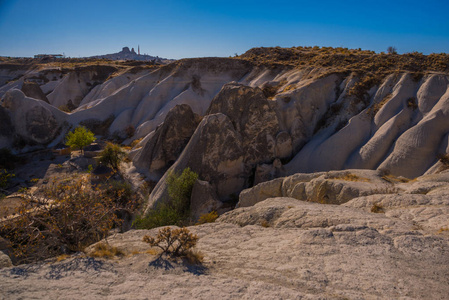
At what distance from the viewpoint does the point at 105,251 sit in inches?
225

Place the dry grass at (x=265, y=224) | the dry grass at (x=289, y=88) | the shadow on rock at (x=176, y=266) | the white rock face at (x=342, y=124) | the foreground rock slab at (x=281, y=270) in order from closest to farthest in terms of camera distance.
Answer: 1. the foreground rock slab at (x=281, y=270)
2. the shadow on rock at (x=176, y=266)
3. the dry grass at (x=265, y=224)
4. the white rock face at (x=342, y=124)
5. the dry grass at (x=289, y=88)

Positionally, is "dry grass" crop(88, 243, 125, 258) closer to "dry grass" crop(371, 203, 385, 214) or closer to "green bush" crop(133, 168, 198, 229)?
Result: "dry grass" crop(371, 203, 385, 214)

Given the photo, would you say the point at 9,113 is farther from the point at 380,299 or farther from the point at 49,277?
the point at 380,299

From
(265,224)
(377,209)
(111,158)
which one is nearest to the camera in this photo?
(265,224)

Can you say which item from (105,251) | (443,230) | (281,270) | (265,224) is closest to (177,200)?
(265,224)

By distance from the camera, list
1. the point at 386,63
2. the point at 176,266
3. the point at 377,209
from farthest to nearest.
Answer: the point at 386,63 → the point at 377,209 → the point at 176,266

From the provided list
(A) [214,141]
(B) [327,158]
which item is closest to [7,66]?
(A) [214,141]

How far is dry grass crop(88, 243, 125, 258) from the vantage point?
5613 mm

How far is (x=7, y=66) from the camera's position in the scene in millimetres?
66812

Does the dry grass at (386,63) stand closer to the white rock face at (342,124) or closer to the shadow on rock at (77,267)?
the white rock face at (342,124)

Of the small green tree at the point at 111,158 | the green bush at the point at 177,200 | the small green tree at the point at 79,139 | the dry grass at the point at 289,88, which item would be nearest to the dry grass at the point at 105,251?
the green bush at the point at 177,200

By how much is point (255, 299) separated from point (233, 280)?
2.06ft

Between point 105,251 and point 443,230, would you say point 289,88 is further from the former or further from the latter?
point 105,251

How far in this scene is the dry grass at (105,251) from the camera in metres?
5.61
